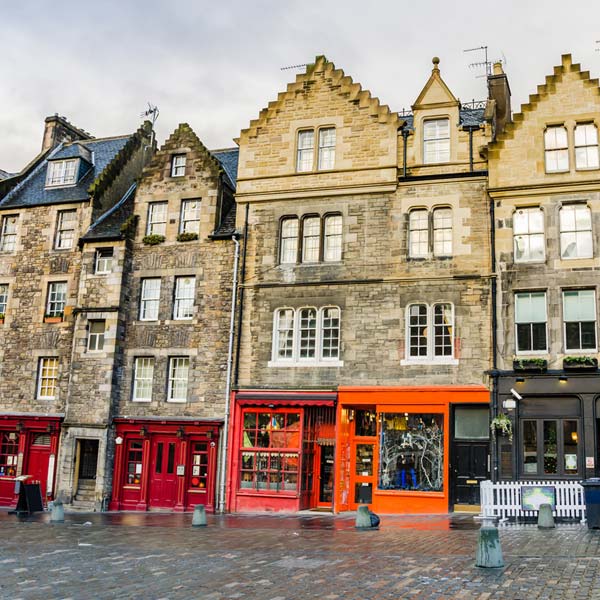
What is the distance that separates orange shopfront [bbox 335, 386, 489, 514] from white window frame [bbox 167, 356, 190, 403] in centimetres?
620

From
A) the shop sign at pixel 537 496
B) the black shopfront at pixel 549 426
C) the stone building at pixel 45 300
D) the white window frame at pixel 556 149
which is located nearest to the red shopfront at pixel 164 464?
the stone building at pixel 45 300

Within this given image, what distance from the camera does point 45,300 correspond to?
1215 inches

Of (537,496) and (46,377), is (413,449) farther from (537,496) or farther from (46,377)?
(46,377)

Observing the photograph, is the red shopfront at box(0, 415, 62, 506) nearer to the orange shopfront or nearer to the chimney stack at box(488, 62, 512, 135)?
the orange shopfront

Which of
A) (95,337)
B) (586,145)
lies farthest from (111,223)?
(586,145)

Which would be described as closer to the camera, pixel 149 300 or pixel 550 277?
pixel 550 277

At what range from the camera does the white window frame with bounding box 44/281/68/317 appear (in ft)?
101

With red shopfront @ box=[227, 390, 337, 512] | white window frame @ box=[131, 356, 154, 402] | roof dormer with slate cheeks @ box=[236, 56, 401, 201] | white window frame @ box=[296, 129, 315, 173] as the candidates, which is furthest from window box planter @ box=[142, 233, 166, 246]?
red shopfront @ box=[227, 390, 337, 512]

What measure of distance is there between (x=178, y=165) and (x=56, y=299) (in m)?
7.39

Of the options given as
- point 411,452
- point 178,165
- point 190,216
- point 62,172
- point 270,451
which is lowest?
point 270,451

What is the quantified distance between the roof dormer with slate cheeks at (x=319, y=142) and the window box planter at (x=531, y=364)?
753 cm

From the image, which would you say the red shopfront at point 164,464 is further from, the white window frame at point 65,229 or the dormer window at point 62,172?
the dormer window at point 62,172

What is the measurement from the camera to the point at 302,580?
1237cm

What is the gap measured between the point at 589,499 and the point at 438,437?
6953 millimetres
